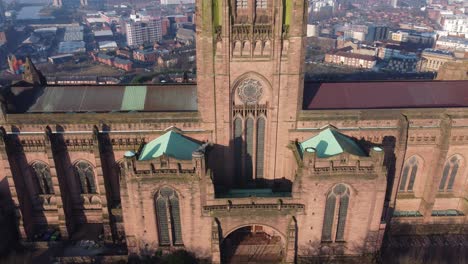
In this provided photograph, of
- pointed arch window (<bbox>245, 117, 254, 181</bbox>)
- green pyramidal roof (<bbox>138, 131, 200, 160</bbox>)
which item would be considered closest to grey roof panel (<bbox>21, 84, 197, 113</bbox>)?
green pyramidal roof (<bbox>138, 131, 200, 160</bbox>)

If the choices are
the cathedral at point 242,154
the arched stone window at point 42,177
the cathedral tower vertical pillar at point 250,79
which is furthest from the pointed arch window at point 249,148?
the arched stone window at point 42,177

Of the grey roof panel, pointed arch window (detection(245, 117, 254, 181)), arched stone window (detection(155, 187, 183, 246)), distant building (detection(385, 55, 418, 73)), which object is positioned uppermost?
the grey roof panel

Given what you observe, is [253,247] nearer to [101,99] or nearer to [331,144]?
[331,144]

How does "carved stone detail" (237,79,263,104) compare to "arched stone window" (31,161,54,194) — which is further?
"arched stone window" (31,161,54,194)

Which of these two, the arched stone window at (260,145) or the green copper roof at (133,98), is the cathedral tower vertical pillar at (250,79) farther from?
the green copper roof at (133,98)

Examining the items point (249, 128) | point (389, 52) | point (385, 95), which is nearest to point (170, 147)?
point (249, 128)

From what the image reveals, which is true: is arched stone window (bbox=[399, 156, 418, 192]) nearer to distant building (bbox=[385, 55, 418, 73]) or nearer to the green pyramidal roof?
the green pyramidal roof
